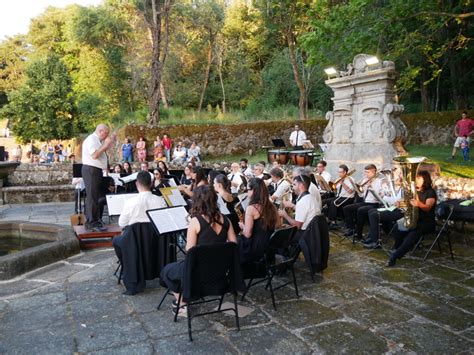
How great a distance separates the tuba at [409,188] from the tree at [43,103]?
23532 millimetres

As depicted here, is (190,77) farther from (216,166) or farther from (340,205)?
(340,205)

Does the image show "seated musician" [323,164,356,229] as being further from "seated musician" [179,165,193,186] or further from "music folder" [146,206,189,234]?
"music folder" [146,206,189,234]

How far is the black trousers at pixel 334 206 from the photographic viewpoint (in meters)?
8.02

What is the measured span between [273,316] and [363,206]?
3833 millimetres

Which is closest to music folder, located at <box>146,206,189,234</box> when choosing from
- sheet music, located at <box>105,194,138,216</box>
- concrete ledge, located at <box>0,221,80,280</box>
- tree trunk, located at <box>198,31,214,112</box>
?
sheet music, located at <box>105,194,138,216</box>

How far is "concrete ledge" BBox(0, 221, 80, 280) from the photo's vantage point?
539 centimetres

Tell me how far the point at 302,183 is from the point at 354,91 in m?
5.29

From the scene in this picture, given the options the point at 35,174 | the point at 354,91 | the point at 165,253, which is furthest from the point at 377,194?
the point at 35,174

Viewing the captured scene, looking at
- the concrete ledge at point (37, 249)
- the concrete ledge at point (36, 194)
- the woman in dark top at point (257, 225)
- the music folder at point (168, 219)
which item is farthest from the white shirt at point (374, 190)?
the concrete ledge at point (36, 194)

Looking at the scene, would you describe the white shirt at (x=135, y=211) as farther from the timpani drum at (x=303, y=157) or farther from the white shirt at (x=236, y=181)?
the timpani drum at (x=303, y=157)

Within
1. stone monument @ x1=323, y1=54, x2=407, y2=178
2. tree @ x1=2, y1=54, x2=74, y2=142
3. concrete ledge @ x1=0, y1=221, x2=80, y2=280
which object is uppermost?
tree @ x1=2, y1=54, x2=74, y2=142

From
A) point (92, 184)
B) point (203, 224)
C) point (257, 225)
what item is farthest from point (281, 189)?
point (203, 224)

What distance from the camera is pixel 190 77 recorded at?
30609mm

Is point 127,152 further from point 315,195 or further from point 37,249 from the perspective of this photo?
point 315,195
